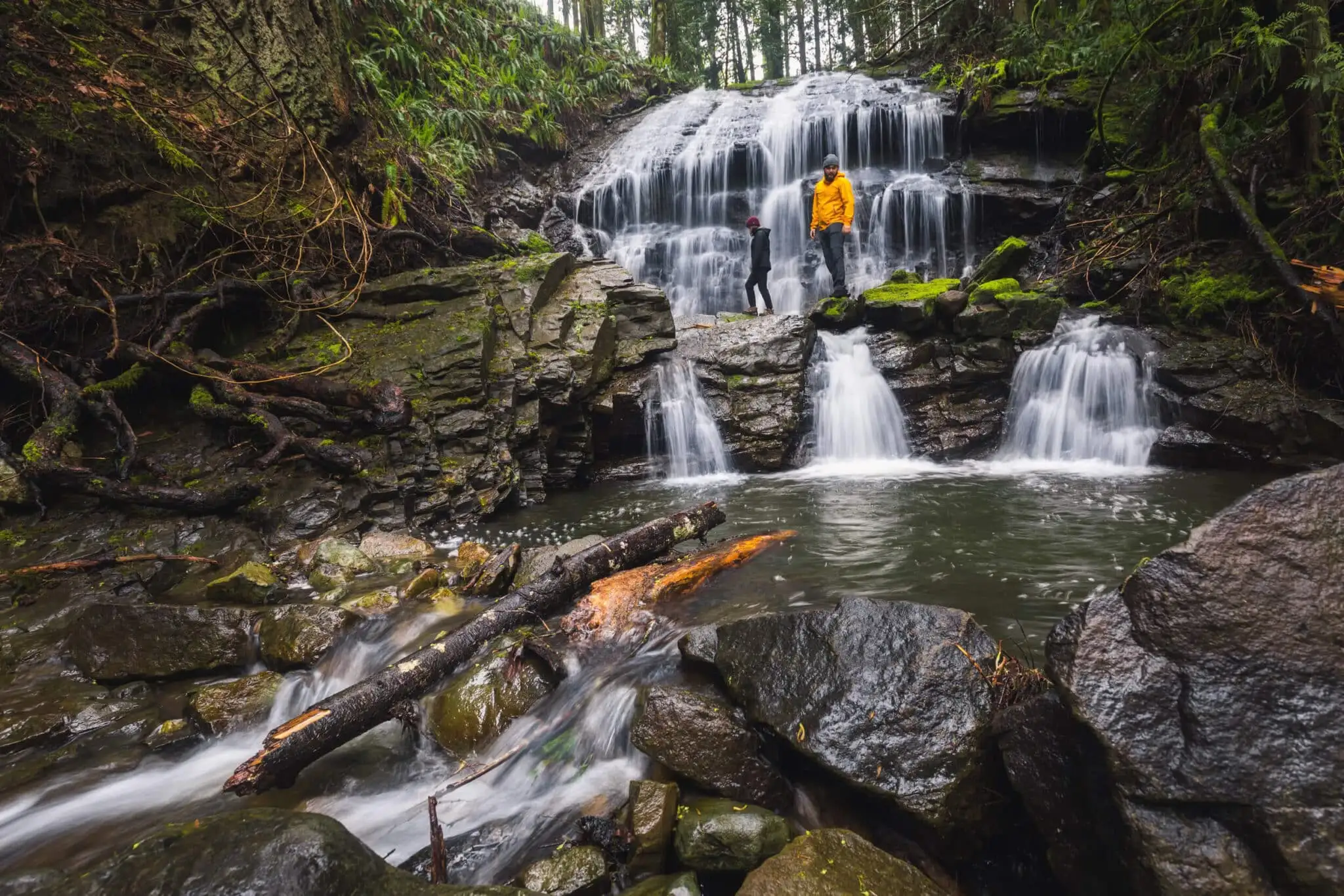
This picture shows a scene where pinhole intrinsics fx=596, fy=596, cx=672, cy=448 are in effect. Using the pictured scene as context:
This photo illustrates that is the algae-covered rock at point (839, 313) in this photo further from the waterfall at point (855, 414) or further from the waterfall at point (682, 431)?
the waterfall at point (682, 431)

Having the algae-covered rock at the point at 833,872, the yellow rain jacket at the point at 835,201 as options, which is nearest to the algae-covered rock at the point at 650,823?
the algae-covered rock at the point at 833,872

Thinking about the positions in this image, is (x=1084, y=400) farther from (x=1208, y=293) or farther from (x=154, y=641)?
(x=154, y=641)

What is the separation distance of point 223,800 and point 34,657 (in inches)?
83.7

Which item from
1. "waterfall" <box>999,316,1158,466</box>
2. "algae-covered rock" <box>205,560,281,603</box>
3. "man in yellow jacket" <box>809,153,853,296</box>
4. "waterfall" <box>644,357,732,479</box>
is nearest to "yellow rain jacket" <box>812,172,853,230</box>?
"man in yellow jacket" <box>809,153,853,296</box>

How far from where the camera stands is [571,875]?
2266 millimetres

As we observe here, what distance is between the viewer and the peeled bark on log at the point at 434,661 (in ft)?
8.79

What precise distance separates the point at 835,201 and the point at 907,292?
2040 millimetres

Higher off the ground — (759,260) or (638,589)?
(759,260)

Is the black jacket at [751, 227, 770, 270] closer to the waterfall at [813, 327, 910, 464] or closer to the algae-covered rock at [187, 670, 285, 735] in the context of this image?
the waterfall at [813, 327, 910, 464]

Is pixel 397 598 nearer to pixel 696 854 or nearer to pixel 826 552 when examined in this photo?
pixel 696 854

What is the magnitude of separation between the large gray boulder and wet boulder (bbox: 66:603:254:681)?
21.5ft

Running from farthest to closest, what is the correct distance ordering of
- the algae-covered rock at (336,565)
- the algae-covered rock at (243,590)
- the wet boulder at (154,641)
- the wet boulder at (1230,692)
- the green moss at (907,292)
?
the green moss at (907,292), the algae-covered rock at (336,565), the algae-covered rock at (243,590), the wet boulder at (154,641), the wet boulder at (1230,692)

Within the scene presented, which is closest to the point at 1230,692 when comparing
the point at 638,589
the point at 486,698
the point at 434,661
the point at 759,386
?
the point at 638,589

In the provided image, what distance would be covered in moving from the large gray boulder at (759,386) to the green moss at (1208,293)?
16.0ft
